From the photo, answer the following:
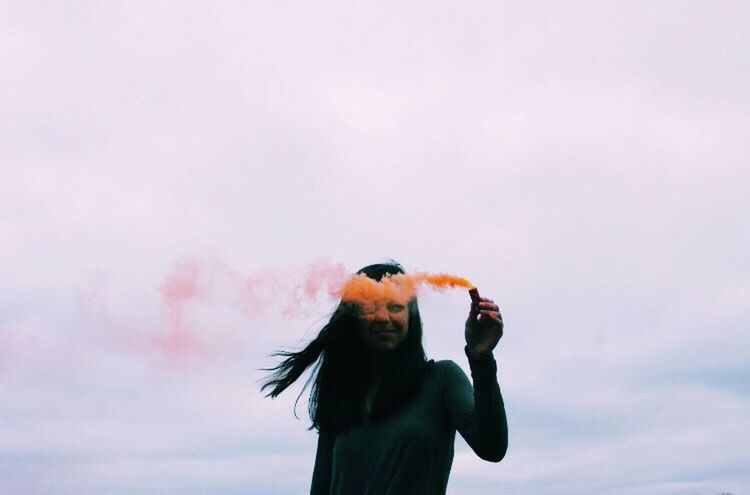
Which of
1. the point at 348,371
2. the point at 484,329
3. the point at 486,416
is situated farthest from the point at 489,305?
the point at 348,371

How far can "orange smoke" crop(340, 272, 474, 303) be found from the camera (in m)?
7.71

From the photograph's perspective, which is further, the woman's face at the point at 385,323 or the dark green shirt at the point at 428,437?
the woman's face at the point at 385,323

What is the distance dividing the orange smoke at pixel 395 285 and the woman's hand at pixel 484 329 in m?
0.54

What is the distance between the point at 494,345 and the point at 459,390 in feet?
2.18

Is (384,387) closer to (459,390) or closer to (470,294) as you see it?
(459,390)

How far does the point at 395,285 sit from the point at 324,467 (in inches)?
63.8

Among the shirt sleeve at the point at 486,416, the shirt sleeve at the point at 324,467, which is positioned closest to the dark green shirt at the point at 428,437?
the shirt sleeve at the point at 486,416

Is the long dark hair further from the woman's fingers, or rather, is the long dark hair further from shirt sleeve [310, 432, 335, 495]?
the woman's fingers

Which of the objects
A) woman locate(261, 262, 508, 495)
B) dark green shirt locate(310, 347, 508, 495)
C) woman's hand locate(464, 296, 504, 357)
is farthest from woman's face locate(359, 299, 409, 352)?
woman's hand locate(464, 296, 504, 357)

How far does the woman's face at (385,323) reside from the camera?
25.2 feet

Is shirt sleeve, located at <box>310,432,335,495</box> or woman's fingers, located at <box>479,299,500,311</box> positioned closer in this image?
woman's fingers, located at <box>479,299,500,311</box>

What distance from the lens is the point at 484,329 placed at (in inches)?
277

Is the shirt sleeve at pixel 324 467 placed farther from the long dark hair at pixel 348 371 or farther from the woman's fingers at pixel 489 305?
the woman's fingers at pixel 489 305

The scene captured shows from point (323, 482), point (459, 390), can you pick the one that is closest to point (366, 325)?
point (459, 390)
